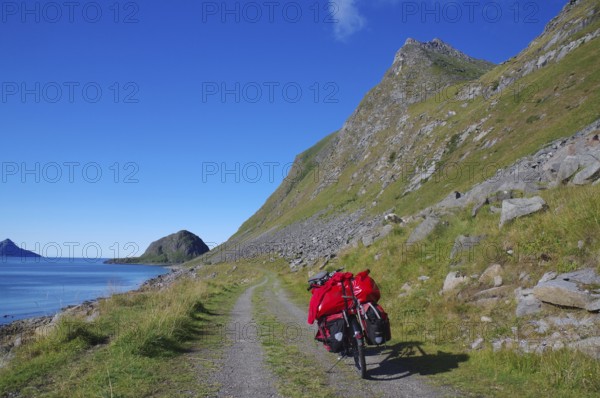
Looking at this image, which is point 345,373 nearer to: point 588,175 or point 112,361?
point 112,361

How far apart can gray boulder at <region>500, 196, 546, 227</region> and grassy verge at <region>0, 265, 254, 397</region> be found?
33.3ft

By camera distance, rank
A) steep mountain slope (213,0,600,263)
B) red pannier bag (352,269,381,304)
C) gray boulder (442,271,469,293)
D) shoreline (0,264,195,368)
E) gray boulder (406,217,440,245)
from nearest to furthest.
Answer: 1. red pannier bag (352,269,381,304)
2. shoreline (0,264,195,368)
3. gray boulder (442,271,469,293)
4. gray boulder (406,217,440,245)
5. steep mountain slope (213,0,600,263)

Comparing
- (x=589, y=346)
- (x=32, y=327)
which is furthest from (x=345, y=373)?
(x=32, y=327)

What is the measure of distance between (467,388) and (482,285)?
16.5ft

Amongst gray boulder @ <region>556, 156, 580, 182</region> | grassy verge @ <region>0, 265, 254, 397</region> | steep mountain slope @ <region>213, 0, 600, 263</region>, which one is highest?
steep mountain slope @ <region>213, 0, 600, 263</region>

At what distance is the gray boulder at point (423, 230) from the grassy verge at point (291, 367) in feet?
24.7

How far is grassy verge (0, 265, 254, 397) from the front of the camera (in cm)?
625

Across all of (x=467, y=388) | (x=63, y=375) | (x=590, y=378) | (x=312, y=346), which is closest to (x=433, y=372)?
(x=467, y=388)

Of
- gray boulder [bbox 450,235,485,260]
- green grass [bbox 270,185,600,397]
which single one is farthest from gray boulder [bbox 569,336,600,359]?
gray boulder [bbox 450,235,485,260]

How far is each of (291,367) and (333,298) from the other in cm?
160

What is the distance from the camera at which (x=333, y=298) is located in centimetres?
776

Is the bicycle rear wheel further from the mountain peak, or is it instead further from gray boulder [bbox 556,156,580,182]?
the mountain peak

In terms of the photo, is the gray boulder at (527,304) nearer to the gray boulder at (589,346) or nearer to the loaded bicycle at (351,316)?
the gray boulder at (589,346)

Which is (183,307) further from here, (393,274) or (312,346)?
(393,274)
